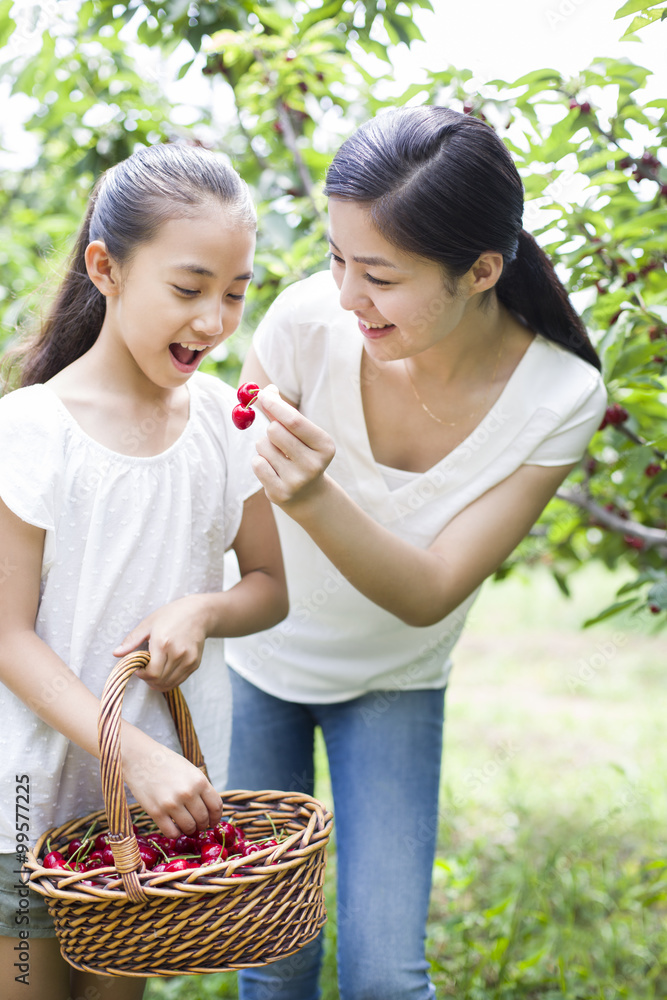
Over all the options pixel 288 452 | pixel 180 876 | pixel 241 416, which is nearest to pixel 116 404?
pixel 241 416

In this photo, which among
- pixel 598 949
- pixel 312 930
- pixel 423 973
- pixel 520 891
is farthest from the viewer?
pixel 520 891

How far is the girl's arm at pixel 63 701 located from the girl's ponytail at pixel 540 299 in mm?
1130

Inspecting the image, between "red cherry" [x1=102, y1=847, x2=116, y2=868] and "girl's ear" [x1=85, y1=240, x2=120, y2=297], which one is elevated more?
"girl's ear" [x1=85, y1=240, x2=120, y2=297]

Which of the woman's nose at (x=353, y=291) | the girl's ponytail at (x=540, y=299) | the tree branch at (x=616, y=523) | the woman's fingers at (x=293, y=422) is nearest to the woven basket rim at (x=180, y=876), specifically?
the woman's fingers at (x=293, y=422)

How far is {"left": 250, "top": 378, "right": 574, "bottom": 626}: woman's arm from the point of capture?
4.83 ft

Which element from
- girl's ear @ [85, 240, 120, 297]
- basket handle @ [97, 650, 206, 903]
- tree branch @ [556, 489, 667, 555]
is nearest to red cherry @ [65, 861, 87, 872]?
basket handle @ [97, 650, 206, 903]

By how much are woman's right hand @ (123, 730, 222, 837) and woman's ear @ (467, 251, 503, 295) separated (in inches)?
42.0

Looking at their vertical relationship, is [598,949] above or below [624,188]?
below

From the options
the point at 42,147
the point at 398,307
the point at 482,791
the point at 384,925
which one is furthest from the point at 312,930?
the point at 42,147

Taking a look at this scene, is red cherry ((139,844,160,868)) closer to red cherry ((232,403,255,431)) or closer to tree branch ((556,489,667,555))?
red cherry ((232,403,255,431))

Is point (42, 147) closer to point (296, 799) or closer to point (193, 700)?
point (193, 700)

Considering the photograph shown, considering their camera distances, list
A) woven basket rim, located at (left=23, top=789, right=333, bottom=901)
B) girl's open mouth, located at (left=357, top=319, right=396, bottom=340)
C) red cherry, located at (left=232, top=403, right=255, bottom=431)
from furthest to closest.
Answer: girl's open mouth, located at (left=357, top=319, right=396, bottom=340) < red cherry, located at (left=232, top=403, right=255, bottom=431) < woven basket rim, located at (left=23, top=789, right=333, bottom=901)

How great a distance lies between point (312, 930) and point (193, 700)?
52cm

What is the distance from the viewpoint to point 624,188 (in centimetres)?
211
